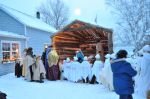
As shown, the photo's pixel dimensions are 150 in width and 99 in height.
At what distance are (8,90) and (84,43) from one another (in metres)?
9.02

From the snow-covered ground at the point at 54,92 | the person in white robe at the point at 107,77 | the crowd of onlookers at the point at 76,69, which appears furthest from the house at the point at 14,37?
the person in white robe at the point at 107,77

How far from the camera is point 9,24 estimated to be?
74.0 ft

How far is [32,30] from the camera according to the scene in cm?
2312

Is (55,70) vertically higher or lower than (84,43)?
lower

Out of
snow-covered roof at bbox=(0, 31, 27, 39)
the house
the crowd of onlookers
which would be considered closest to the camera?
the crowd of onlookers

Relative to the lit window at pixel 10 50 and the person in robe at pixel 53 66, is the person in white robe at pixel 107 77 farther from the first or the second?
the lit window at pixel 10 50

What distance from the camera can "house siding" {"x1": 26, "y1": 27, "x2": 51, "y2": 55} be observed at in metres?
22.6

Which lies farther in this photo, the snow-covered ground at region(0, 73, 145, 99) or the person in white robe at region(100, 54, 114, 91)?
the person in white robe at region(100, 54, 114, 91)

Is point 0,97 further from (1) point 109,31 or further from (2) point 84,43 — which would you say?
(2) point 84,43

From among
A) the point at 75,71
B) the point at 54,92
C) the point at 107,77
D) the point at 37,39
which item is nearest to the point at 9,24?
the point at 37,39

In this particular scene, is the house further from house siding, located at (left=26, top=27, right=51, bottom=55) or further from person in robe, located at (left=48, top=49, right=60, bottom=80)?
person in robe, located at (left=48, top=49, right=60, bottom=80)

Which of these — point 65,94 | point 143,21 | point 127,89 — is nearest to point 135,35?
point 143,21

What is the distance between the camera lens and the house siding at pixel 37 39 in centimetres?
2259

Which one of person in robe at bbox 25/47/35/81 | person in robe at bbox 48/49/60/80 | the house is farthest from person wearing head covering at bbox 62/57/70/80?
the house
